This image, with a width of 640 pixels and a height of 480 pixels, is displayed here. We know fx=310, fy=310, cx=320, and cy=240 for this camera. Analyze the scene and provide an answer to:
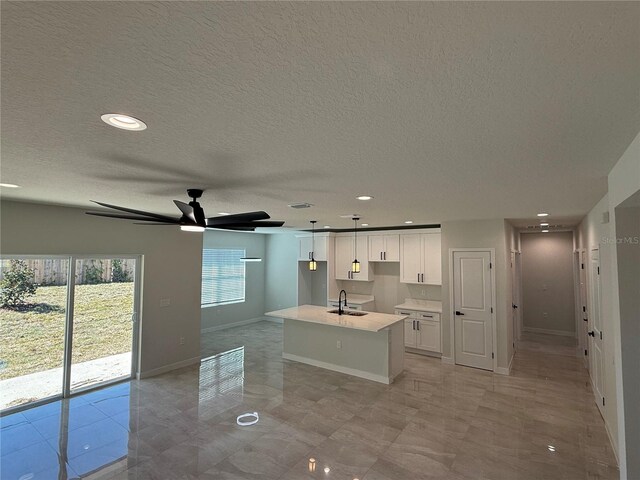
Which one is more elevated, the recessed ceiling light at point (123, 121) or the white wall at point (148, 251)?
the recessed ceiling light at point (123, 121)

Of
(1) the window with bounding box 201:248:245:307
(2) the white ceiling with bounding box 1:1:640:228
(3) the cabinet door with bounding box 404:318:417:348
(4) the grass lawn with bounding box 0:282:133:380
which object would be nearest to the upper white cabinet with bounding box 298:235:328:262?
(1) the window with bounding box 201:248:245:307

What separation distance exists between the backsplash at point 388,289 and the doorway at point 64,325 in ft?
Answer: 16.2

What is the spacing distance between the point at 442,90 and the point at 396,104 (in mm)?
187

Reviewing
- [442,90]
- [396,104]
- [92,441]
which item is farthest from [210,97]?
[92,441]

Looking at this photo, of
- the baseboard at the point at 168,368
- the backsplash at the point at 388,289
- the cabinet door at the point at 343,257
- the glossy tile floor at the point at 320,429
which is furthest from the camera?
the cabinet door at the point at 343,257

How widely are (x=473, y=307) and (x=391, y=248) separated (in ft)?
6.92

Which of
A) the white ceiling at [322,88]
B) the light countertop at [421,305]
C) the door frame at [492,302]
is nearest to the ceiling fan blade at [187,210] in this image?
the white ceiling at [322,88]

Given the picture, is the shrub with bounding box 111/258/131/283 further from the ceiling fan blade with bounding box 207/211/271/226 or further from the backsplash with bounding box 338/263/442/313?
the backsplash with bounding box 338/263/442/313

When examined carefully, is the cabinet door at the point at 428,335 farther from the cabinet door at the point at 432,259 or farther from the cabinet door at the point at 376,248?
the cabinet door at the point at 376,248

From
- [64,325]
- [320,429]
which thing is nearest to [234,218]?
[320,429]

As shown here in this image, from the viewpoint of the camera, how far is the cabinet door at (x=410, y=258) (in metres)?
6.49

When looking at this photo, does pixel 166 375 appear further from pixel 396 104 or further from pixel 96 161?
pixel 396 104

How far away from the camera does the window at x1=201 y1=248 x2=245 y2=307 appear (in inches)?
311

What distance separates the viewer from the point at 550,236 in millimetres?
7523
